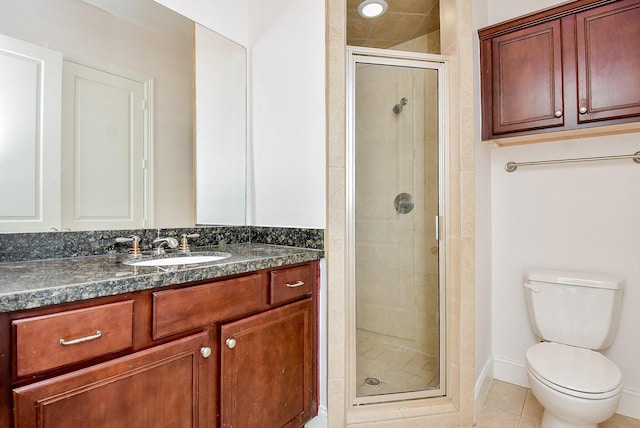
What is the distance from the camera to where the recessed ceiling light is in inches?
77.4

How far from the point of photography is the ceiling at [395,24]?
198 cm

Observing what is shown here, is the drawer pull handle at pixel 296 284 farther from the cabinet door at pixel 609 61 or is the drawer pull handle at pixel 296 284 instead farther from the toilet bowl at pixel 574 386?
the cabinet door at pixel 609 61

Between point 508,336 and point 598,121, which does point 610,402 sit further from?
point 598,121

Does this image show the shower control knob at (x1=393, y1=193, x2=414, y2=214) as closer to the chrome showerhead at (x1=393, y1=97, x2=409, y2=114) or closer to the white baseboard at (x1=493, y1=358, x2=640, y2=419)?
the chrome showerhead at (x1=393, y1=97, x2=409, y2=114)

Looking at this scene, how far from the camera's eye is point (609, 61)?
1.56 m

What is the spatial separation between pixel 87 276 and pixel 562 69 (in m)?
2.29

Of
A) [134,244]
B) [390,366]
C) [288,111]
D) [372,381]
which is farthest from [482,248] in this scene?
[134,244]

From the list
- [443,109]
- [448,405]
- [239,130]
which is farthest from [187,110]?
[448,405]

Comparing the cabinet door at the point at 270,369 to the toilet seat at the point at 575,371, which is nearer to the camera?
the cabinet door at the point at 270,369

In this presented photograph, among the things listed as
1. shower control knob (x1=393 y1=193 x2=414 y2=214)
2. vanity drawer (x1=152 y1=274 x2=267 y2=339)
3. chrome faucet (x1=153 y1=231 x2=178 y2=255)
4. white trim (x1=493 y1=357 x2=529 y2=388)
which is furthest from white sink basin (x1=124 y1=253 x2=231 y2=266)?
white trim (x1=493 y1=357 x2=529 y2=388)

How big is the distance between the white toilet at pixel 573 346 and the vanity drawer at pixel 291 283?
1.14m

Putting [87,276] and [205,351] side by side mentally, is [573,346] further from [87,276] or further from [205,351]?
[87,276]

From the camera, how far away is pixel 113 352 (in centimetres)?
87

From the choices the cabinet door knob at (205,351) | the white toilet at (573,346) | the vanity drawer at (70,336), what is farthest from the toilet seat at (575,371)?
the vanity drawer at (70,336)
